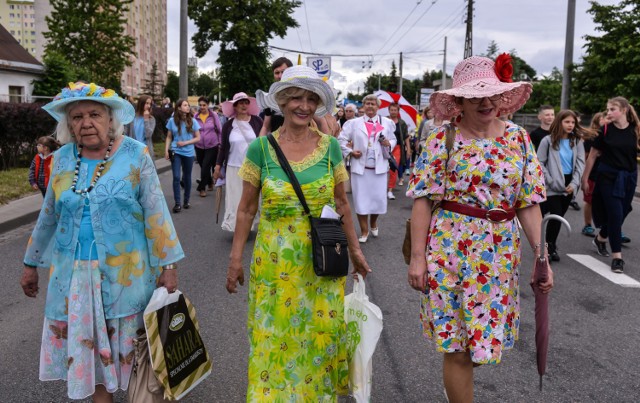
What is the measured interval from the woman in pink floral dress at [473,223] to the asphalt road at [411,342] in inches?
34.4

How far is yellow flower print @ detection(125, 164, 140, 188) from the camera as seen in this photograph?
279 cm

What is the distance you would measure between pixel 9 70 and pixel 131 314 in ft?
84.7

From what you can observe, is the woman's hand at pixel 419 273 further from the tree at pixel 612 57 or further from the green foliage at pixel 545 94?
the green foliage at pixel 545 94

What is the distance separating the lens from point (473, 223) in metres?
2.75

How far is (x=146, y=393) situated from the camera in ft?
8.96

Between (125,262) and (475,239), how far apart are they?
5.34ft

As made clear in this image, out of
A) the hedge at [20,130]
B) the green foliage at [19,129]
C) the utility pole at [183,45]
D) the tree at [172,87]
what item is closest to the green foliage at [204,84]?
the tree at [172,87]

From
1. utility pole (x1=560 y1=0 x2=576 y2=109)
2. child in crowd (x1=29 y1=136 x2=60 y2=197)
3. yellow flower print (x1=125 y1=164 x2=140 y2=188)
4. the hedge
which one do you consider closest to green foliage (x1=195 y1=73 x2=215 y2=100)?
utility pole (x1=560 y1=0 x2=576 y2=109)

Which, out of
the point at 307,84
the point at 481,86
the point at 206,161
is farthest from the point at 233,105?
the point at 481,86

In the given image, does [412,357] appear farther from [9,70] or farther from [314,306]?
[9,70]

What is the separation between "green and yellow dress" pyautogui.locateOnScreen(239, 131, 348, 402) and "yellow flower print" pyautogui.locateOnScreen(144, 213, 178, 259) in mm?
442

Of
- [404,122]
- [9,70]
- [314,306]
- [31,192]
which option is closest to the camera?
[314,306]

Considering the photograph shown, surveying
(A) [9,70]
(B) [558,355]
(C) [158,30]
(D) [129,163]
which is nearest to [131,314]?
(D) [129,163]

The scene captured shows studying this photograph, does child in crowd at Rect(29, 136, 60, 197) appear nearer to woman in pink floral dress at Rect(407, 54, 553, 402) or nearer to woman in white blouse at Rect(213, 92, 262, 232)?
woman in white blouse at Rect(213, 92, 262, 232)
